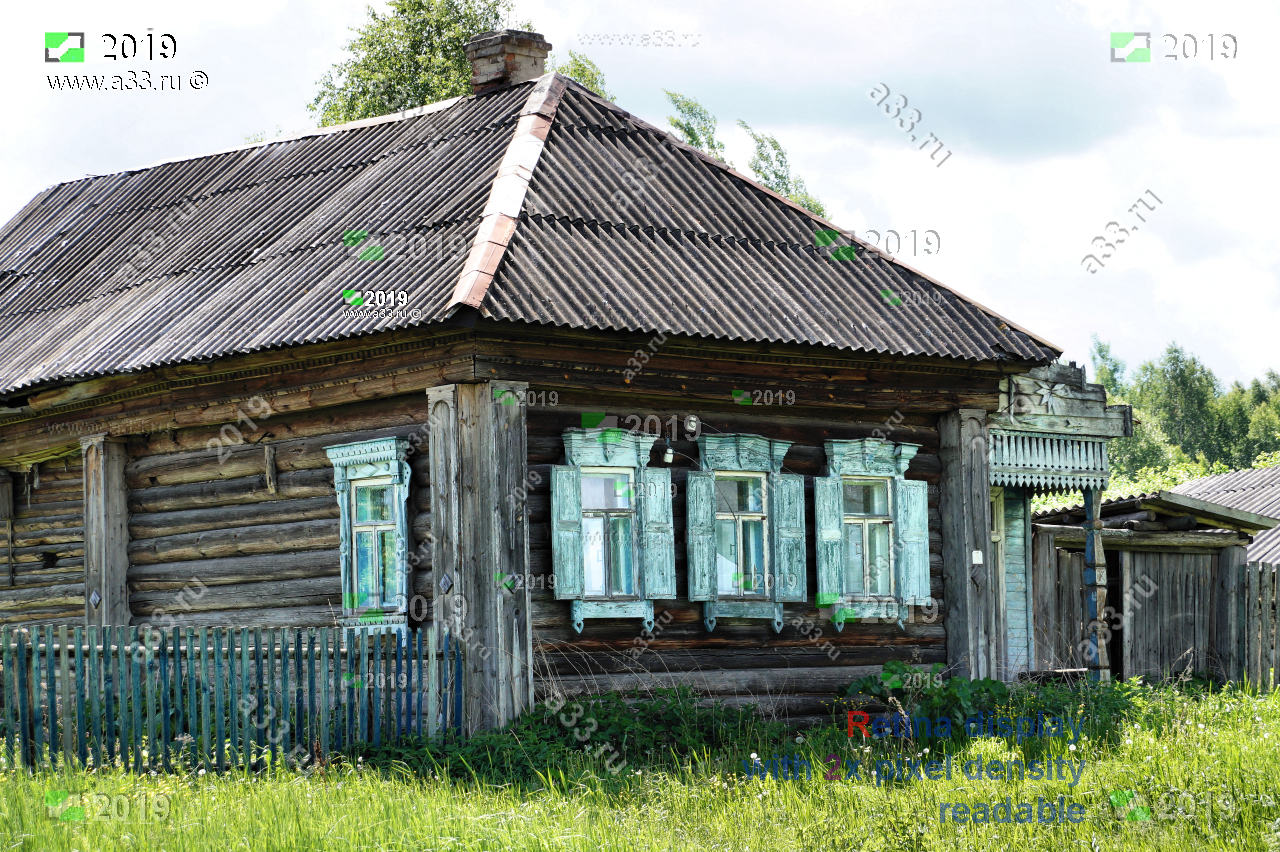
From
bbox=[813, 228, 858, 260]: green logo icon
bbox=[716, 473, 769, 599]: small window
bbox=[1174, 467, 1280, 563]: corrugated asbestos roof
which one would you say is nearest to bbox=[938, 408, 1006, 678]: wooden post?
bbox=[813, 228, 858, 260]: green logo icon

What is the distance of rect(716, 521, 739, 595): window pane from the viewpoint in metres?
12.0

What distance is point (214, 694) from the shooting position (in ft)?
32.6

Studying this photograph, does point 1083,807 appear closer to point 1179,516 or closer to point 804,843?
point 804,843

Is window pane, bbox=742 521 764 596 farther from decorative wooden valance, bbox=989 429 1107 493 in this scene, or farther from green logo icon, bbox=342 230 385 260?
decorative wooden valance, bbox=989 429 1107 493

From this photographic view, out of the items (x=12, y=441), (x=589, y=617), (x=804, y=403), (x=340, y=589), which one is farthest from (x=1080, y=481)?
(x=12, y=441)

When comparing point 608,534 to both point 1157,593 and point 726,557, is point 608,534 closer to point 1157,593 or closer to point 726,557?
point 726,557

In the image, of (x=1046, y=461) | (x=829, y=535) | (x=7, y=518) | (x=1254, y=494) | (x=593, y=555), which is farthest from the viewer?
(x=1254, y=494)

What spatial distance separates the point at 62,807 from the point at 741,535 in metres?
5.72

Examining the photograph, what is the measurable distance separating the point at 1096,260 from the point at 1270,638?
4.96 m

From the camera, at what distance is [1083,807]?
8977mm

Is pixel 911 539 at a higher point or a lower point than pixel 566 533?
lower

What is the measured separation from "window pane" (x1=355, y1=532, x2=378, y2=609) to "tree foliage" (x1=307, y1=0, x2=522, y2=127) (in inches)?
767

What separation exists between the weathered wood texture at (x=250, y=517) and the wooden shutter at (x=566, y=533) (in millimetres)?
980

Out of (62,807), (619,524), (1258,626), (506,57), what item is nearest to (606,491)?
(619,524)
